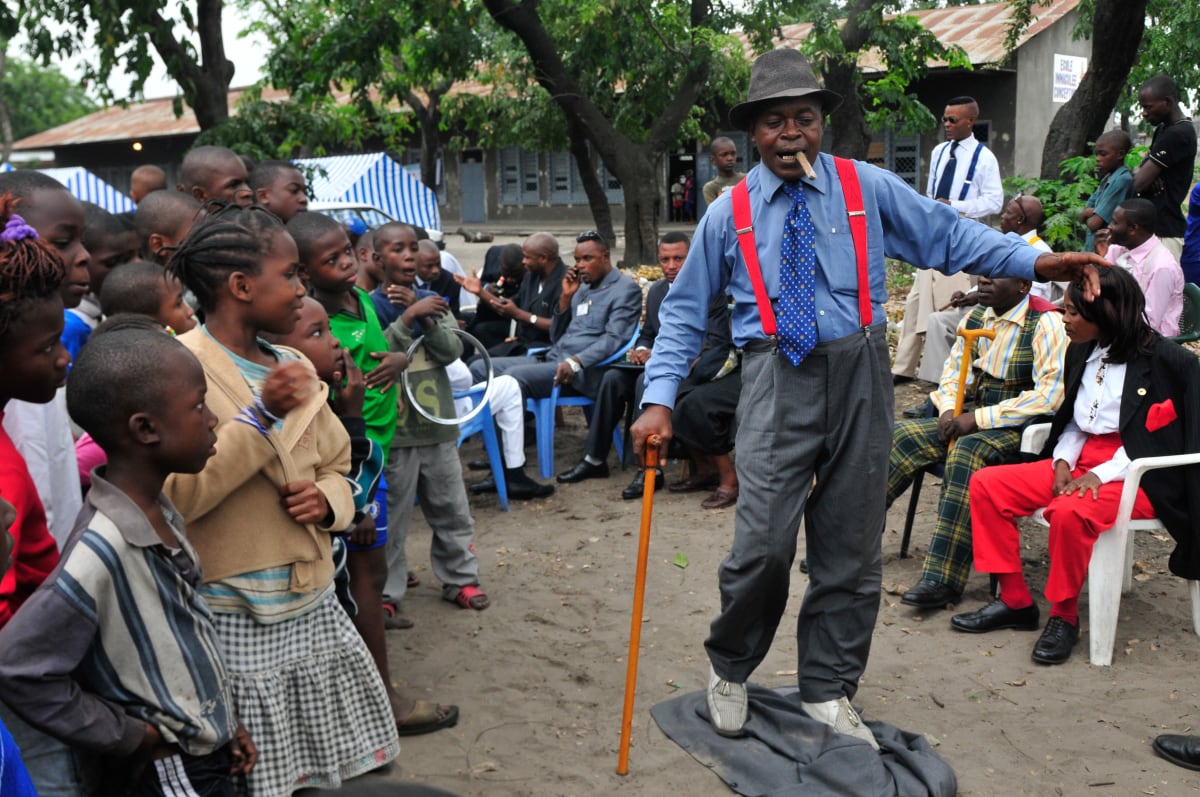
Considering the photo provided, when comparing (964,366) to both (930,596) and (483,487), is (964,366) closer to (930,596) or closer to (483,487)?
(930,596)

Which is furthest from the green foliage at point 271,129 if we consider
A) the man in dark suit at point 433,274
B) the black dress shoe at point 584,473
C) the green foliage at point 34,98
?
the green foliage at point 34,98

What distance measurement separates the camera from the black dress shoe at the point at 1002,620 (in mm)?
4723

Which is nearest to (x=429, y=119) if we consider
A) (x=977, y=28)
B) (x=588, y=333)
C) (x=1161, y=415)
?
(x=977, y=28)

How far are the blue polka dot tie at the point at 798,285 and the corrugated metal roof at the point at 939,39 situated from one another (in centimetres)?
1140

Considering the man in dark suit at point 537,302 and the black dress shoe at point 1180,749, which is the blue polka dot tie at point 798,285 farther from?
the man in dark suit at point 537,302

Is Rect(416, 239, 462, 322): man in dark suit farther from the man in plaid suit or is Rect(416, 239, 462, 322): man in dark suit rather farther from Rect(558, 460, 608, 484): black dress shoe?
the man in plaid suit

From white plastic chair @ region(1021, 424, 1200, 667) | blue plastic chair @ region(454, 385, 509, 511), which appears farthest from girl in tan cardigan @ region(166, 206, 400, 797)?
blue plastic chair @ region(454, 385, 509, 511)

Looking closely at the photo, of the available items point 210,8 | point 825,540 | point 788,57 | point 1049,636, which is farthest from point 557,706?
point 210,8

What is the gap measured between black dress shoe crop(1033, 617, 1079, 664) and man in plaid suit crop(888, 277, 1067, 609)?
0.55 metres

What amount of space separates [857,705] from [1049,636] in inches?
35.6

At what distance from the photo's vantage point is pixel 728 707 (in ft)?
12.8

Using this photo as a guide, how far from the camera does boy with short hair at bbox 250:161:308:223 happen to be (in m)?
4.90

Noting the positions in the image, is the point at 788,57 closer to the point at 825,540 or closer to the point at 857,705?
the point at 825,540

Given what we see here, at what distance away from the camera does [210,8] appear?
39.3 feet
